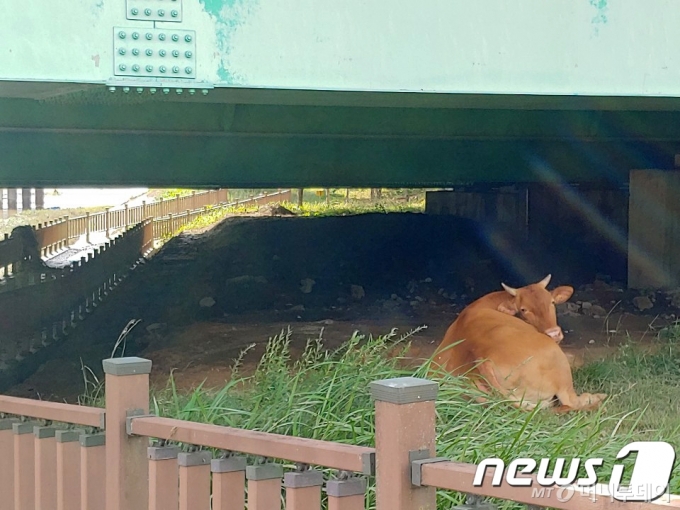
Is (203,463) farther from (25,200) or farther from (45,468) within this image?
(25,200)

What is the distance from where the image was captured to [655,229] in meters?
14.0

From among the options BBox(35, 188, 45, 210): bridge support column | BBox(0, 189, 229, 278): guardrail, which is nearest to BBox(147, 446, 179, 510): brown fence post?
BBox(0, 189, 229, 278): guardrail

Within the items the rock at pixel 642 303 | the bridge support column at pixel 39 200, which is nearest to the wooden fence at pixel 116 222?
the bridge support column at pixel 39 200

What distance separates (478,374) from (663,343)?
374 cm

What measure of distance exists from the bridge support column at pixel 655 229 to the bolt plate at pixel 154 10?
419 inches

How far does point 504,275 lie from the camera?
16750 mm

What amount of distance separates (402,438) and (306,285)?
550 inches

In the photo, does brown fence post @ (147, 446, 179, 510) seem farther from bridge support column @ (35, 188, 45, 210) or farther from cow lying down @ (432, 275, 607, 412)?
bridge support column @ (35, 188, 45, 210)

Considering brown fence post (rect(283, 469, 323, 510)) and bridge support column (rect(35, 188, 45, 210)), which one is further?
bridge support column (rect(35, 188, 45, 210))

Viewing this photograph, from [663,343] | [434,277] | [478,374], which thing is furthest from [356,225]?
[478,374]

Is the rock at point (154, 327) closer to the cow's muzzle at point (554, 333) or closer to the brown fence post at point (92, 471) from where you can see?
the cow's muzzle at point (554, 333)

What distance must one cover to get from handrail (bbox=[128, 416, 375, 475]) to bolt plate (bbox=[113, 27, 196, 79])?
225 cm

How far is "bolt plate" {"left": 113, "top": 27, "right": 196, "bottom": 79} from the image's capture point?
4.99m

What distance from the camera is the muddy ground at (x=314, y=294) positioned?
1037 centimetres
